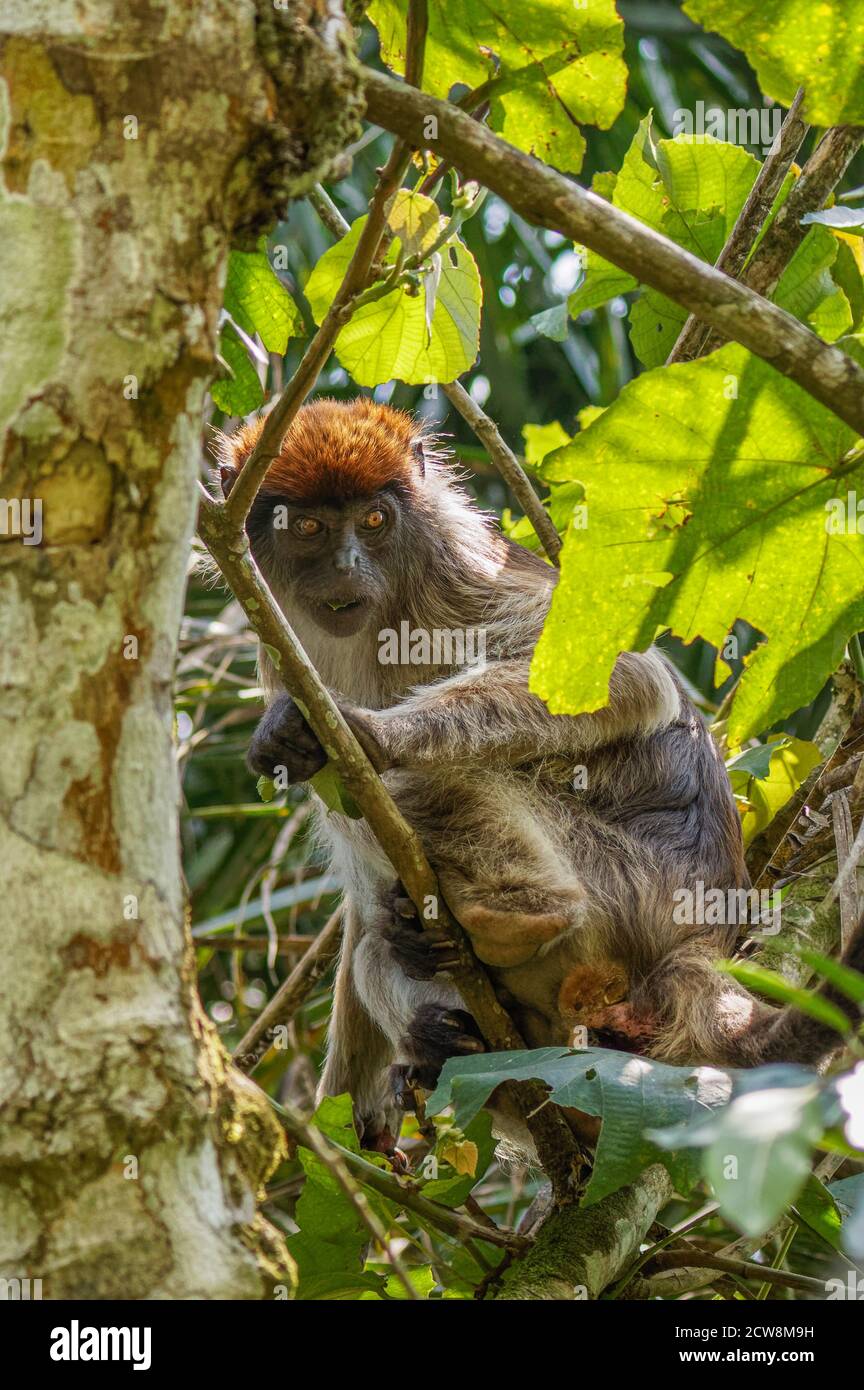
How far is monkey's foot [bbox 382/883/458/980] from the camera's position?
388cm

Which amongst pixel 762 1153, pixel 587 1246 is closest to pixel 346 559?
pixel 587 1246

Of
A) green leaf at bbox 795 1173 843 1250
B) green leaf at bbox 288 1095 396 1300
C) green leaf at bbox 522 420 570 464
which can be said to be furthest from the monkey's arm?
green leaf at bbox 522 420 570 464

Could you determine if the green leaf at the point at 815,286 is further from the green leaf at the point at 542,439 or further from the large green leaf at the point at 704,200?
the green leaf at the point at 542,439

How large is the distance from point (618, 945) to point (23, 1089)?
111 inches

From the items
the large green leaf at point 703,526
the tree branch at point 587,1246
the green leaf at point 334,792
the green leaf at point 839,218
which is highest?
the green leaf at point 839,218

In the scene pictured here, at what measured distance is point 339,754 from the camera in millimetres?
3348

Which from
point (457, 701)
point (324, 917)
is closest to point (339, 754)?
point (457, 701)

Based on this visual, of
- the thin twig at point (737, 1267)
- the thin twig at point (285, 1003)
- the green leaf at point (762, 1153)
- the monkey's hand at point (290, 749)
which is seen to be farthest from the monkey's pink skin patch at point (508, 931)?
the green leaf at point (762, 1153)

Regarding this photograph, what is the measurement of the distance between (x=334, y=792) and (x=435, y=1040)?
A: 0.89 meters

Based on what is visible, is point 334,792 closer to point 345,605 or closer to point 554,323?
point 345,605

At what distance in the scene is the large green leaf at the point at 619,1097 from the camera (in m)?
2.81

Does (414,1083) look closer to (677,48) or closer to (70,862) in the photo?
(70,862)

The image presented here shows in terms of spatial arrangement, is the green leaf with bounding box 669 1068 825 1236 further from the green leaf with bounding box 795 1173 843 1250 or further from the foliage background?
the foliage background

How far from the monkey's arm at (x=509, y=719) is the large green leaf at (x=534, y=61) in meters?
1.75
